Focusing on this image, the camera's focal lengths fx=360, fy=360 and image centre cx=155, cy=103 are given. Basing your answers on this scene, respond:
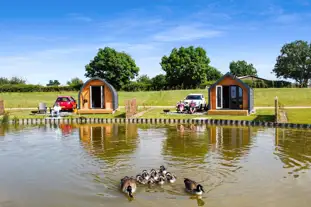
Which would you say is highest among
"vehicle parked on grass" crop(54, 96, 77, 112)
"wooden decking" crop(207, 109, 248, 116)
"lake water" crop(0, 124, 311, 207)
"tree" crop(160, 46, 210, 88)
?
"tree" crop(160, 46, 210, 88)

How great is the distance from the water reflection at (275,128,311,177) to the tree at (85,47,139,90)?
65.8 meters

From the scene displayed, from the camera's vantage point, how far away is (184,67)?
86.7 meters

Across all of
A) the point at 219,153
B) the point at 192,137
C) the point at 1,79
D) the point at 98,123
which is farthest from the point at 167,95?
the point at 1,79

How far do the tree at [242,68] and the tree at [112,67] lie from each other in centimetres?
5994

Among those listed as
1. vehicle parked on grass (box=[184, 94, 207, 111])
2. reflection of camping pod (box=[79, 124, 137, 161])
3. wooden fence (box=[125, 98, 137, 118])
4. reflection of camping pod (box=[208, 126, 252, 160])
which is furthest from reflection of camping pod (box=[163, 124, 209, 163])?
vehicle parked on grass (box=[184, 94, 207, 111])

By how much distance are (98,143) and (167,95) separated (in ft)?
119

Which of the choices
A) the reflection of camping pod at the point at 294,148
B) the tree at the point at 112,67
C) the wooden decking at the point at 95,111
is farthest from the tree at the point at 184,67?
the reflection of camping pod at the point at 294,148

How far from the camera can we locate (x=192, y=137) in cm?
2208

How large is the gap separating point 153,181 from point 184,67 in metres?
75.9

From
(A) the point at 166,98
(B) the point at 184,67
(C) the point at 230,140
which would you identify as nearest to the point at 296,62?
(B) the point at 184,67

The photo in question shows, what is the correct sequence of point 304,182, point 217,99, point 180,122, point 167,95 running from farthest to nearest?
point 167,95, point 217,99, point 180,122, point 304,182

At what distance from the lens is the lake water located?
1085cm

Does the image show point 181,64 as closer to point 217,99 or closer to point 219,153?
point 217,99

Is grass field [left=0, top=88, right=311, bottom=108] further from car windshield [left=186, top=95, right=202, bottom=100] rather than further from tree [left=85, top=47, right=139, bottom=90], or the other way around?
tree [left=85, top=47, right=139, bottom=90]
